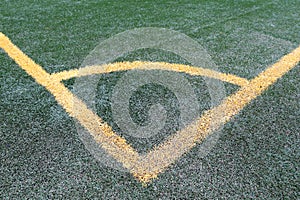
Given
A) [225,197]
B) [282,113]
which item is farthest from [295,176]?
[282,113]

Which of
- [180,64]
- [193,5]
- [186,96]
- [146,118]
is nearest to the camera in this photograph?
[146,118]

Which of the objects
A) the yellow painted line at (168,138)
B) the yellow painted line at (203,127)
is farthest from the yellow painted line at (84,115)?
the yellow painted line at (203,127)

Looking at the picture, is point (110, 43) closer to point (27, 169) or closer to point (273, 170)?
point (27, 169)

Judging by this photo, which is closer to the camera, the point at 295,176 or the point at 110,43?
the point at 295,176

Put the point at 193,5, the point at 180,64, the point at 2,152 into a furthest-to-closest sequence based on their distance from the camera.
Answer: the point at 193,5 → the point at 180,64 → the point at 2,152

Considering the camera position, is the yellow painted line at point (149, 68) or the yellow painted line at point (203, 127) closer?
the yellow painted line at point (203, 127)

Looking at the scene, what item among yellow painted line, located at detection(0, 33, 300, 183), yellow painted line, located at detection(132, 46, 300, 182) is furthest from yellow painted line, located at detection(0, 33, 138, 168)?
yellow painted line, located at detection(132, 46, 300, 182)

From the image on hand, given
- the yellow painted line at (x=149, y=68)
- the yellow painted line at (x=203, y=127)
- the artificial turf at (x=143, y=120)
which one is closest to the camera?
the artificial turf at (x=143, y=120)

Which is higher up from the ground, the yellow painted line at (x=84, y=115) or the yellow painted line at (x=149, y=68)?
the yellow painted line at (x=84, y=115)

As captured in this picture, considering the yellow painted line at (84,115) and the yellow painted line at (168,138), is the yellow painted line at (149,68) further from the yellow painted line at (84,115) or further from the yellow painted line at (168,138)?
the yellow painted line at (84,115)
